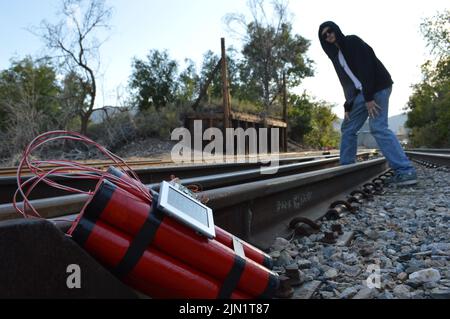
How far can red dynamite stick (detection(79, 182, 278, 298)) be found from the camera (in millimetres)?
1211

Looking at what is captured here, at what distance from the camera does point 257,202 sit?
9.12 feet

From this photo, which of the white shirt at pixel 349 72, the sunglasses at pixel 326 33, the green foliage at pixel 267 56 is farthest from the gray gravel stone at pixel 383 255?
the green foliage at pixel 267 56

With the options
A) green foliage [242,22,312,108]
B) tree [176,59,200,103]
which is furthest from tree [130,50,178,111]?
green foliage [242,22,312,108]

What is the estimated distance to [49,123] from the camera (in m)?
15.2

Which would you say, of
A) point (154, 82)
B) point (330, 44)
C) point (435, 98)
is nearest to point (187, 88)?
point (154, 82)

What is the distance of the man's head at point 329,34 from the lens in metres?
5.55

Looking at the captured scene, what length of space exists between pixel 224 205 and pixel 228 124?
46.0 feet

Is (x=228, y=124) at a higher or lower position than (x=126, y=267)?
higher

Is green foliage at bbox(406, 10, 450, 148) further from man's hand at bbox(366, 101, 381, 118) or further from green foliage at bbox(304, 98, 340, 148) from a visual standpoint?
man's hand at bbox(366, 101, 381, 118)

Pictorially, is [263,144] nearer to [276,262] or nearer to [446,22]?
[276,262]

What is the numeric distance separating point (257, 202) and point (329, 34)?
358 centimetres

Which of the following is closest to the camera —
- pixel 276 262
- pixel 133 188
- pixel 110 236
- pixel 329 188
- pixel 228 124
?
pixel 110 236

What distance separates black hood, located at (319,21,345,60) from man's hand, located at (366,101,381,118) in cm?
84
